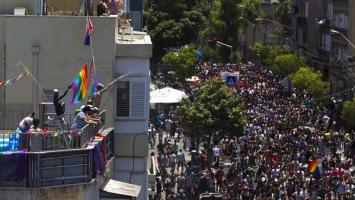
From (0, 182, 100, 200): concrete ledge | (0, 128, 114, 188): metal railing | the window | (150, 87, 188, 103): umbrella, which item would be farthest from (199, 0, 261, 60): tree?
(0, 182, 100, 200): concrete ledge

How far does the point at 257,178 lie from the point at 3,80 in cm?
2027

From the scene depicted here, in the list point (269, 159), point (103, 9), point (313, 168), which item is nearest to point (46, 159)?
point (103, 9)

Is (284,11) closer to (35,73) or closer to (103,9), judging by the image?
(103,9)

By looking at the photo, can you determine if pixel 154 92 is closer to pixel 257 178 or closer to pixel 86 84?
pixel 257 178

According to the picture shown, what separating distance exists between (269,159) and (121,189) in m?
24.5

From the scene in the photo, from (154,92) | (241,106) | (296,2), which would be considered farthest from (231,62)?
(241,106)

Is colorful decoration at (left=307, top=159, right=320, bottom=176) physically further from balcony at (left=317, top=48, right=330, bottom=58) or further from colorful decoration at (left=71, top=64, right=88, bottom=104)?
balcony at (left=317, top=48, right=330, bottom=58)

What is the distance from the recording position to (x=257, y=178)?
3984 cm

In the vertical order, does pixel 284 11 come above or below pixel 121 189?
below

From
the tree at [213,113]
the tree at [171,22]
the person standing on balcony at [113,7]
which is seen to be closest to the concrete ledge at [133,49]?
the person standing on balcony at [113,7]

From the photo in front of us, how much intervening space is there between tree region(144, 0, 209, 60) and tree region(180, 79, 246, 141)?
34793 mm

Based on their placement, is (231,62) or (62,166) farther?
(231,62)

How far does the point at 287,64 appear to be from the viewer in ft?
266

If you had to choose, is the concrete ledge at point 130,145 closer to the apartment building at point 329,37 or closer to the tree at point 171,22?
the apartment building at point 329,37
